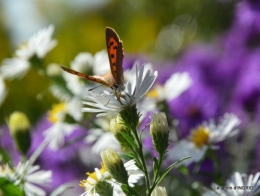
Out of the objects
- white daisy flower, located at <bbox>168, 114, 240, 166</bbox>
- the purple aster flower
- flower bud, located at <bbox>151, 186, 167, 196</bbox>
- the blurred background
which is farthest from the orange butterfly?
the blurred background

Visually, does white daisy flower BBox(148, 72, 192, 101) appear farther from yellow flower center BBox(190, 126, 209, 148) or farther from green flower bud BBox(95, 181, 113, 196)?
green flower bud BBox(95, 181, 113, 196)

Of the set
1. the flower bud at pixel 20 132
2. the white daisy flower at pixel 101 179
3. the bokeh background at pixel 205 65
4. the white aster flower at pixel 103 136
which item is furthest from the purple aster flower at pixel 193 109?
the white daisy flower at pixel 101 179

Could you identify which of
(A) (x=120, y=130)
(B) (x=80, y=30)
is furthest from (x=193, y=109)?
(B) (x=80, y=30)

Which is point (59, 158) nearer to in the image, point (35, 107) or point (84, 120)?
point (84, 120)

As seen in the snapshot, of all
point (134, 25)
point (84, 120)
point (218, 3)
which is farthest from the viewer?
point (134, 25)

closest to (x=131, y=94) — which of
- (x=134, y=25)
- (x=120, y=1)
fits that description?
(x=134, y=25)

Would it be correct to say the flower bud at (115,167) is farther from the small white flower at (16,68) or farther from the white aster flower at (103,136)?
the small white flower at (16,68)
